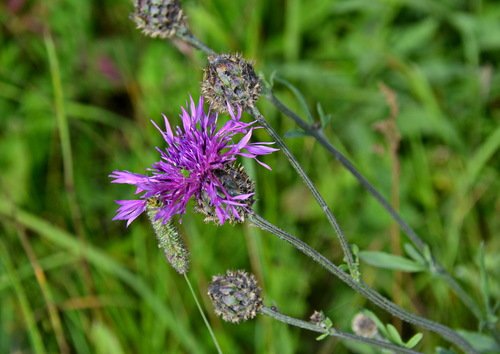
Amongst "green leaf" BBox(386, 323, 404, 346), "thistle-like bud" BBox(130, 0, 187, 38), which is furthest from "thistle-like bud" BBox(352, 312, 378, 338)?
"thistle-like bud" BBox(130, 0, 187, 38)

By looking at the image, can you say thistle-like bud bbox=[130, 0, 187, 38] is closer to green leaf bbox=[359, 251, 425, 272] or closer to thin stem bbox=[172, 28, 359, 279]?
thin stem bbox=[172, 28, 359, 279]

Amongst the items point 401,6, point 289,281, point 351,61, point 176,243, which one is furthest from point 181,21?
point 401,6

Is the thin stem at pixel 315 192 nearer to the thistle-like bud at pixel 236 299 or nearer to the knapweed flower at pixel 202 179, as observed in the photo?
the knapweed flower at pixel 202 179

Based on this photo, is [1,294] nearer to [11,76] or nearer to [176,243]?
[11,76]

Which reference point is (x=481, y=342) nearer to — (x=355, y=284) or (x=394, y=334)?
(x=394, y=334)

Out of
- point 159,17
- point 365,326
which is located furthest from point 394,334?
point 159,17
